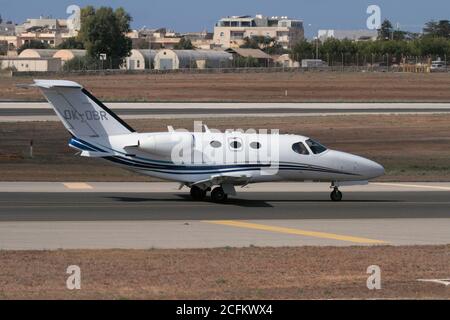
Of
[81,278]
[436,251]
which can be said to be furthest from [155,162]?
[81,278]

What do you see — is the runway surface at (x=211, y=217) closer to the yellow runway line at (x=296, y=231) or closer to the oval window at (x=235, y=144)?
the yellow runway line at (x=296, y=231)

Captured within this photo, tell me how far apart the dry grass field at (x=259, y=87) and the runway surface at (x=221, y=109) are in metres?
8.35

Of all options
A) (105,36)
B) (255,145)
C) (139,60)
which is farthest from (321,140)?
(139,60)

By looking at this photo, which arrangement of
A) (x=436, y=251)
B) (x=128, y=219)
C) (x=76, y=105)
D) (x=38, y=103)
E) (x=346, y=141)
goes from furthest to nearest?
(x=38, y=103) < (x=346, y=141) < (x=76, y=105) < (x=128, y=219) < (x=436, y=251)

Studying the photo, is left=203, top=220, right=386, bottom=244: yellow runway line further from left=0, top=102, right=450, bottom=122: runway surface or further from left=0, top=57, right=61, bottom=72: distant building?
left=0, top=57, right=61, bottom=72: distant building

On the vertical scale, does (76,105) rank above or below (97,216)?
above

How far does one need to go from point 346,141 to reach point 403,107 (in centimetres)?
2635

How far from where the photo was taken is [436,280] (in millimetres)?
18188

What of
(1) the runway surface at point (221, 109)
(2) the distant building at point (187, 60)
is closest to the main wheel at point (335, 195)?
(1) the runway surface at point (221, 109)

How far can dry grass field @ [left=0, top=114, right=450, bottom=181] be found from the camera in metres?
40.0

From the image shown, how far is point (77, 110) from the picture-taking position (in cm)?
3055

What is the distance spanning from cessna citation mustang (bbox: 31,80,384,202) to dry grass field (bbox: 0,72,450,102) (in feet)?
178

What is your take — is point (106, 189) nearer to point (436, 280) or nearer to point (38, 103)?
point (436, 280)

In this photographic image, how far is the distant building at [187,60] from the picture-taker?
17350 cm
